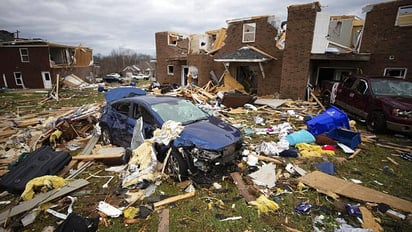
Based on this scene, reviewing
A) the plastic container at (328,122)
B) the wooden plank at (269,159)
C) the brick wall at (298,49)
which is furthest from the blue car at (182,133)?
the brick wall at (298,49)

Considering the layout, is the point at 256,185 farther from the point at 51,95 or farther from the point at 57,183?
the point at 51,95

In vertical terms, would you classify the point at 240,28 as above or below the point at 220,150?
above

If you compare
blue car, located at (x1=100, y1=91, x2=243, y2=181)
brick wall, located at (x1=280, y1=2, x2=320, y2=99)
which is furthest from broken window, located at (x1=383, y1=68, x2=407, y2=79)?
blue car, located at (x1=100, y1=91, x2=243, y2=181)

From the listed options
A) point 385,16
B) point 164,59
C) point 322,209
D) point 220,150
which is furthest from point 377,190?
point 164,59

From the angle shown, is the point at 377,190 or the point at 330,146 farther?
the point at 330,146

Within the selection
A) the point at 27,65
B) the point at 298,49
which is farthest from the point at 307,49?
the point at 27,65

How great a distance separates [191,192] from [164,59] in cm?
2375

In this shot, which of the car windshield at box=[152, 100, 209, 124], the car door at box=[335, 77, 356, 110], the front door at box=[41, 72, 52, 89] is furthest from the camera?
the front door at box=[41, 72, 52, 89]

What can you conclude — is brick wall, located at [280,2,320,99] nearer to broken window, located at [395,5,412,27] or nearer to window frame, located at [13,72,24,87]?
broken window, located at [395,5,412,27]

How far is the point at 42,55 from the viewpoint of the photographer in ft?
84.4

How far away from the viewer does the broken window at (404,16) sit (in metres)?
10.8

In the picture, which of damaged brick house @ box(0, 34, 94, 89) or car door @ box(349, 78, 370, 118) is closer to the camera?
car door @ box(349, 78, 370, 118)

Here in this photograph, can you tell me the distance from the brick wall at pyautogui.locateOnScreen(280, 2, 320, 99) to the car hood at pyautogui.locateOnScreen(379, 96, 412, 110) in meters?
6.08

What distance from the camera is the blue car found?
4.05 m
